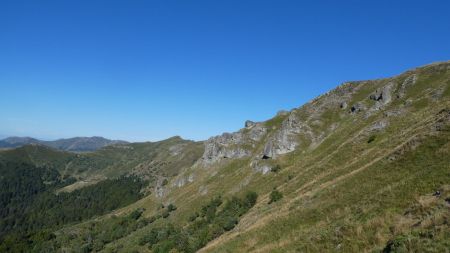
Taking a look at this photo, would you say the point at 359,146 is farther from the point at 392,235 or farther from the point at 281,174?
the point at 392,235

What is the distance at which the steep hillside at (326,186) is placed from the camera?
27.1m

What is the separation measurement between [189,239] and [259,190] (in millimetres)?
27723

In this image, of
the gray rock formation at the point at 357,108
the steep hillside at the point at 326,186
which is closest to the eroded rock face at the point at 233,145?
the steep hillside at the point at 326,186

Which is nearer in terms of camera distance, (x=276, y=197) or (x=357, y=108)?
(x=276, y=197)

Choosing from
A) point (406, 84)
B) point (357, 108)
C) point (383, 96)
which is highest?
point (406, 84)

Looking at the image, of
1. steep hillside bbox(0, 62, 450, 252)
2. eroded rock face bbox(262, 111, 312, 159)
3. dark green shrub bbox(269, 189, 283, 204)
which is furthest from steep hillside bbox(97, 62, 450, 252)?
dark green shrub bbox(269, 189, 283, 204)

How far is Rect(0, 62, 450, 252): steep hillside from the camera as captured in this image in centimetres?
2714

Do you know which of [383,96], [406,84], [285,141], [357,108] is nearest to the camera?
[406,84]

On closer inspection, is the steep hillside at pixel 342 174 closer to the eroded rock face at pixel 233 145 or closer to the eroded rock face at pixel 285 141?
the eroded rock face at pixel 285 141

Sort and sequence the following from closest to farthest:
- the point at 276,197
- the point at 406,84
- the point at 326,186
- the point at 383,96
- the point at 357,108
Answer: the point at 326,186
the point at 276,197
the point at 406,84
the point at 383,96
the point at 357,108

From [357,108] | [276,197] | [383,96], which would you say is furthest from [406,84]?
[276,197]

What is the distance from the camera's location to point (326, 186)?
51375 mm

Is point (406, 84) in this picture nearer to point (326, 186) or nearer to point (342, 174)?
point (342, 174)

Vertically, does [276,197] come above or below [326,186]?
below
